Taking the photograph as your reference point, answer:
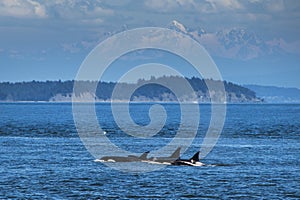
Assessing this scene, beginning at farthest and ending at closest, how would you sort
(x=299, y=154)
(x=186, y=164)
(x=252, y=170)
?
(x=299, y=154), (x=186, y=164), (x=252, y=170)

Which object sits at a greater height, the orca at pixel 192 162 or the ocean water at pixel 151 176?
the orca at pixel 192 162

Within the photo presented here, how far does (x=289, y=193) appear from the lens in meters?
39.1

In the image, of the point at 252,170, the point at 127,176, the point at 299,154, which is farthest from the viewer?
→ the point at 299,154

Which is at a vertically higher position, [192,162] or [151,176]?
[192,162]

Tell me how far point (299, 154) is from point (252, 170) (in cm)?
1259

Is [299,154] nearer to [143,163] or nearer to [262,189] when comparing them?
[143,163]

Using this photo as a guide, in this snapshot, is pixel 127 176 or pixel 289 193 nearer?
pixel 289 193

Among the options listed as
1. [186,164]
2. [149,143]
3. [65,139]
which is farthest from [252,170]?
[65,139]

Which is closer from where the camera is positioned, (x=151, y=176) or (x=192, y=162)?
(x=151, y=176)

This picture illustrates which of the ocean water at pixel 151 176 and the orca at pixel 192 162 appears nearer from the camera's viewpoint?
the ocean water at pixel 151 176

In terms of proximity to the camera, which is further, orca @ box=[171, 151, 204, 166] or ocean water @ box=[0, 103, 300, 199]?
orca @ box=[171, 151, 204, 166]

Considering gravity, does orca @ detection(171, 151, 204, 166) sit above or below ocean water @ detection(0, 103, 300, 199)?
above

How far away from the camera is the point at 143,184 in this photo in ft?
138

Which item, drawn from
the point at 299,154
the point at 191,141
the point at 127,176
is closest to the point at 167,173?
the point at 127,176
